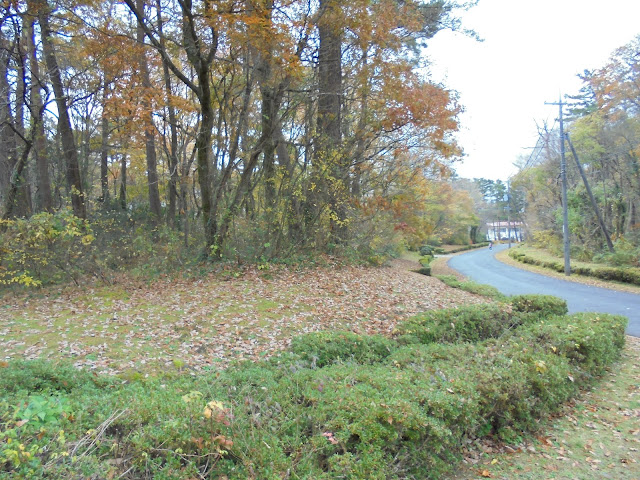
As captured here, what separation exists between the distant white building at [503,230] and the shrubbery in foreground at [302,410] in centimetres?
6682

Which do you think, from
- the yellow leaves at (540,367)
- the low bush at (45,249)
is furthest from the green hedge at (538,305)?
the low bush at (45,249)

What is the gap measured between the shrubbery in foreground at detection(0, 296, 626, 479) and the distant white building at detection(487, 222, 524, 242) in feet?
219

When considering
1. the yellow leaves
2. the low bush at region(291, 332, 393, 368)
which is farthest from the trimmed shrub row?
the low bush at region(291, 332, 393, 368)

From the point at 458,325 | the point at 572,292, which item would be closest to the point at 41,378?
the point at 458,325

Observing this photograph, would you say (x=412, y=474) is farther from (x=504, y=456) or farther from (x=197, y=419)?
(x=197, y=419)

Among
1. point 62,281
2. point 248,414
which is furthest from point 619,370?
point 62,281

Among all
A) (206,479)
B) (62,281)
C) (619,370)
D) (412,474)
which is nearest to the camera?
(206,479)

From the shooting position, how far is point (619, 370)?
20.4 feet

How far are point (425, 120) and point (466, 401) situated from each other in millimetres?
10154

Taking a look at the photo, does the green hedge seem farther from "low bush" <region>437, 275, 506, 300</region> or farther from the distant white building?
the distant white building

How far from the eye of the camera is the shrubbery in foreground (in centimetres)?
235

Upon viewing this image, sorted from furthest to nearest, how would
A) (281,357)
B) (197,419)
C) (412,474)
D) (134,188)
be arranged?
(134,188), (281,357), (412,474), (197,419)

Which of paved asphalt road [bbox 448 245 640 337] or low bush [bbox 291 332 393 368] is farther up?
low bush [bbox 291 332 393 368]

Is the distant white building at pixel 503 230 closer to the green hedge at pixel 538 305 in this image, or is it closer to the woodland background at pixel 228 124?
the woodland background at pixel 228 124
